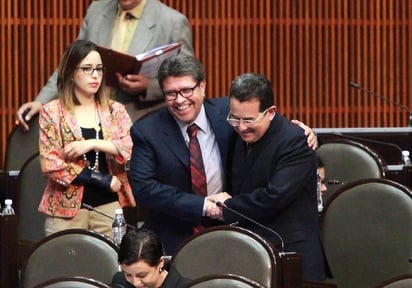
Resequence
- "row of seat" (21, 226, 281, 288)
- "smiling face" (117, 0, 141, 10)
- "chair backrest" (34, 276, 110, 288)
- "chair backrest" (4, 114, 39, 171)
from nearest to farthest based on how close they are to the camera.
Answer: "chair backrest" (34, 276, 110, 288) < "row of seat" (21, 226, 281, 288) < "smiling face" (117, 0, 141, 10) < "chair backrest" (4, 114, 39, 171)

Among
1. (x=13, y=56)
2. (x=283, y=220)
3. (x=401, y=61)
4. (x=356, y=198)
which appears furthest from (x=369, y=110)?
(x=283, y=220)

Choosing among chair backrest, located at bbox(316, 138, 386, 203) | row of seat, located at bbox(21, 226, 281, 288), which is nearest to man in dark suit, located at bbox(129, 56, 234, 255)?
row of seat, located at bbox(21, 226, 281, 288)

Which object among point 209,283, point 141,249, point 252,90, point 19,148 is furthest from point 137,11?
point 209,283

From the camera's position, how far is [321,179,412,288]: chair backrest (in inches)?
269

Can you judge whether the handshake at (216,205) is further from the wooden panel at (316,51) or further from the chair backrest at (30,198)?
the wooden panel at (316,51)

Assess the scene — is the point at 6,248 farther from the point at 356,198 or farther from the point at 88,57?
the point at 356,198

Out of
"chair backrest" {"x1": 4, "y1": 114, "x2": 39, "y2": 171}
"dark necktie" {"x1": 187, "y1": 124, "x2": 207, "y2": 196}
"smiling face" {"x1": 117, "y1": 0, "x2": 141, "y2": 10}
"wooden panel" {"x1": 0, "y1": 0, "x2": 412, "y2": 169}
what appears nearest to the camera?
"dark necktie" {"x1": 187, "y1": 124, "x2": 207, "y2": 196}

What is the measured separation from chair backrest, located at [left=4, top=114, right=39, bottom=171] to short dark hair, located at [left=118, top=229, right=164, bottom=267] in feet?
10.9

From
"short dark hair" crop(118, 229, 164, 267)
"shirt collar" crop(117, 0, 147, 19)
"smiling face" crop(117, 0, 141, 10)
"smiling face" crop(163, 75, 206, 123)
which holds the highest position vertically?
"smiling face" crop(117, 0, 141, 10)

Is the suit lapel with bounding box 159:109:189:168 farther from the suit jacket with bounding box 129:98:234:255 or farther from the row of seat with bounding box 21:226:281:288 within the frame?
the row of seat with bounding box 21:226:281:288

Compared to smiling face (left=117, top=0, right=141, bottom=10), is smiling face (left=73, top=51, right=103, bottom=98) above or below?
below

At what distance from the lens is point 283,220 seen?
622 cm

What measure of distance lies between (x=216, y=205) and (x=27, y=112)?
2.73m

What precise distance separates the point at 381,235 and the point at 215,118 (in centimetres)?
110
